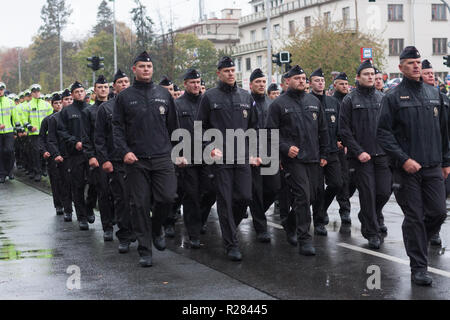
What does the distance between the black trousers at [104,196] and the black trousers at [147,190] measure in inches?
69.5

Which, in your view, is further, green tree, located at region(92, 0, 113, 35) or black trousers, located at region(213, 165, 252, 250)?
green tree, located at region(92, 0, 113, 35)

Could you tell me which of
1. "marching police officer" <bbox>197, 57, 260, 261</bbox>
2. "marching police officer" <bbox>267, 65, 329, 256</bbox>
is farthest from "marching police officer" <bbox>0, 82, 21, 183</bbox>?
"marching police officer" <bbox>267, 65, 329, 256</bbox>

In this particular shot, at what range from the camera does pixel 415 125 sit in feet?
23.0

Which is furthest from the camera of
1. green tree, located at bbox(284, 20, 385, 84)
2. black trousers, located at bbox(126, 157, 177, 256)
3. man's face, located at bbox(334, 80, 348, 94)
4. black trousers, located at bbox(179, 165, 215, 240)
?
green tree, located at bbox(284, 20, 385, 84)

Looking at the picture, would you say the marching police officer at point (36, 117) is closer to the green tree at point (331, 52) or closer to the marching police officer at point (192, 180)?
the marching police officer at point (192, 180)

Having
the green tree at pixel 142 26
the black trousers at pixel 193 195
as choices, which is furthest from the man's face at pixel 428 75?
the green tree at pixel 142 26

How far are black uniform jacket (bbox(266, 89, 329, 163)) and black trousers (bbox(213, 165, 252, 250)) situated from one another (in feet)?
1.90

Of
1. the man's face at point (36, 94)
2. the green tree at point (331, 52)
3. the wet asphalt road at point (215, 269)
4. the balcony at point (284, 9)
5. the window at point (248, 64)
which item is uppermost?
the balcony at point (284, 9)

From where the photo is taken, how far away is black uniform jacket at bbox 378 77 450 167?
6.98m

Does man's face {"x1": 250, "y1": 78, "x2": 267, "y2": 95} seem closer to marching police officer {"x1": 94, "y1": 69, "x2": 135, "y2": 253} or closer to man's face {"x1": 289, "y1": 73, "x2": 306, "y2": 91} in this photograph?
man's face {"x1": 289, "y1": 73, "x2": 306, "y2": 91}

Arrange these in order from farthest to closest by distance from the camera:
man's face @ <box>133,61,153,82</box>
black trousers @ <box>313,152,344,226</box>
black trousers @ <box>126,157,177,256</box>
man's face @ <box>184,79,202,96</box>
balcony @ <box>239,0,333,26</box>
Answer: balcony @ <box>239,0,333,26</box> < man's face @ <box>184,79,202,96</box> < black trousers @ <box>313,152,344,226</box> < man's face @ <box>133,61,153,82</box> < black trousers @ <box>126,157,177,256</box>

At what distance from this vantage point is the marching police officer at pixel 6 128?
18.7 m

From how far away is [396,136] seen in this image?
7.20 metres

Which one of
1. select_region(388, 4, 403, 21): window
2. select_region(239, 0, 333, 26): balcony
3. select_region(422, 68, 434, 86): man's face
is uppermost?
select_region(239, 0, 333, 26): balcony
